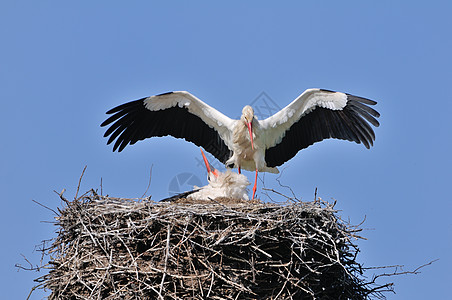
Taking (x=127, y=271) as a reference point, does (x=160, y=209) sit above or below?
above

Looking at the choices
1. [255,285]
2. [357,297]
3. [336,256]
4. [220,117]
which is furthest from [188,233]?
[220,117]

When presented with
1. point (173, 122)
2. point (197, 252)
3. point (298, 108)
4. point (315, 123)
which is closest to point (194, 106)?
point (173, 122)

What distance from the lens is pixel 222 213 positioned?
6.13 metres

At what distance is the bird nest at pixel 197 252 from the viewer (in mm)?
5941

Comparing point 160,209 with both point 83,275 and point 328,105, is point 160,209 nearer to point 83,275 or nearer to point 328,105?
point 83,275

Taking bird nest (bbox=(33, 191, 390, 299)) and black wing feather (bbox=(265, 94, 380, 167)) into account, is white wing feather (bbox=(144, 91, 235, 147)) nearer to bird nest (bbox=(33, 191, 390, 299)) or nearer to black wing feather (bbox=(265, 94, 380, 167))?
black wing feather (bbox=(265, 94, 380, 167))

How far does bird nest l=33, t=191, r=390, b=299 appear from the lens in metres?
5.94

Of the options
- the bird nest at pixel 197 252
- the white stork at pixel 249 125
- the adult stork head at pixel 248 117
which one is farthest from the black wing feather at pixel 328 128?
the bird nest at pixel 197 252

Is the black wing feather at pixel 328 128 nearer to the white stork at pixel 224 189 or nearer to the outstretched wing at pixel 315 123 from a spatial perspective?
the outstretched wing at pixel 315 123

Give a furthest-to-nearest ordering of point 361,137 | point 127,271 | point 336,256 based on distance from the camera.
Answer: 1. point 361,137
2. point 336,256
3. point 127,271

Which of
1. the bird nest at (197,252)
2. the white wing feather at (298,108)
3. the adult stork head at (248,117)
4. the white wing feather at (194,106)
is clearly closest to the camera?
the bird nest at (197,252)

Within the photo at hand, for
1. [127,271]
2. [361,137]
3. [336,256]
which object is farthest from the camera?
[361,137]

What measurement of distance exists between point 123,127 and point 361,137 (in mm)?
3299

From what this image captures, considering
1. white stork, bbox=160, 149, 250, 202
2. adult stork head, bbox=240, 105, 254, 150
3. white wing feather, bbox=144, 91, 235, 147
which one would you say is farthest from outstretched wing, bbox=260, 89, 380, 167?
white stork, bbox=160, 149, 250, 202
